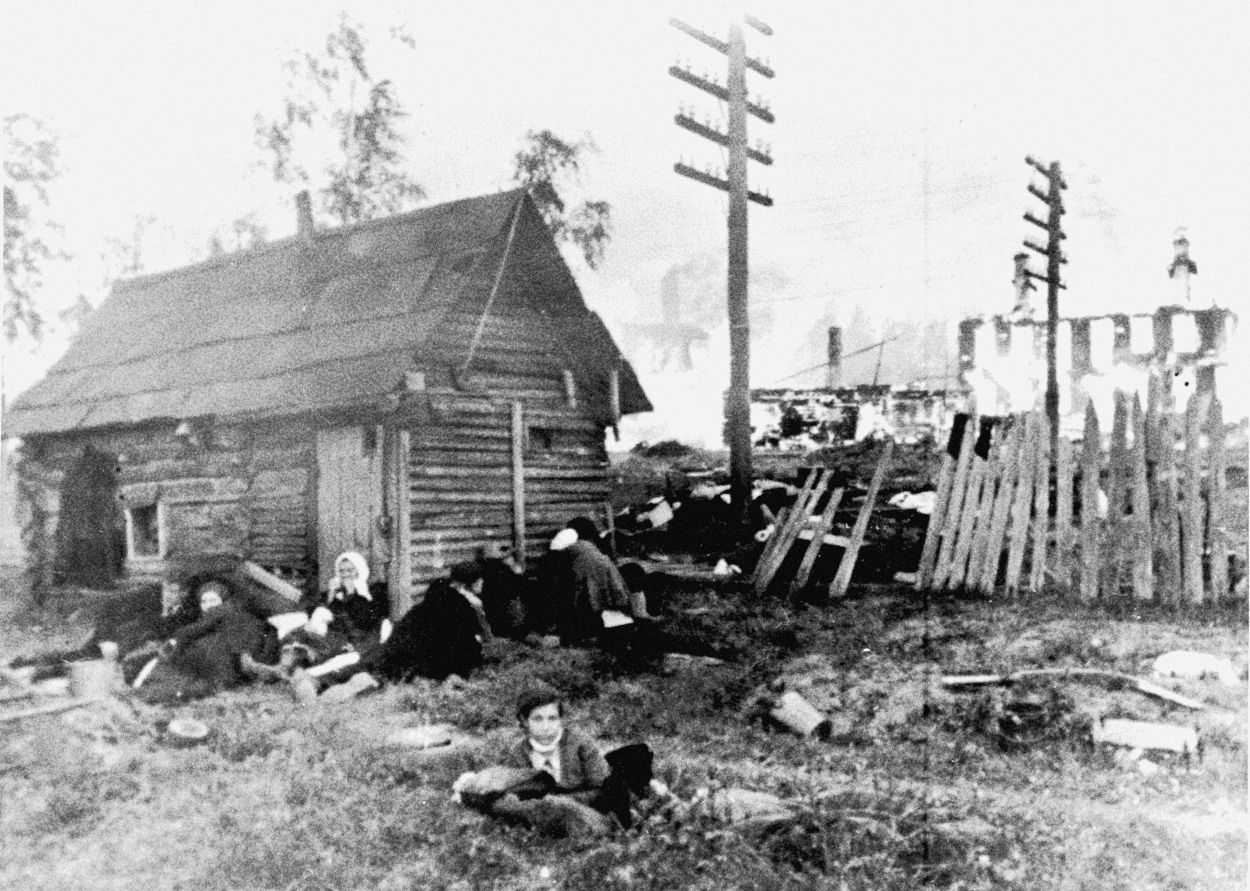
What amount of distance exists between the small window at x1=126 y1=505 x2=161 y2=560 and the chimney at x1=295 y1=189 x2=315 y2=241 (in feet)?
14.9

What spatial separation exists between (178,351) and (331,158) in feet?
28.9

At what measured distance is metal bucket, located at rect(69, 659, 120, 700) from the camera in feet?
27.4

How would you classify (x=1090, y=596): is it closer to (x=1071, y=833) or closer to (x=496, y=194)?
(x=1071, y=833)

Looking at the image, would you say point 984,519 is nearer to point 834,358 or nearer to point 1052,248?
point 1052,248

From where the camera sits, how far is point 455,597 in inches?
356

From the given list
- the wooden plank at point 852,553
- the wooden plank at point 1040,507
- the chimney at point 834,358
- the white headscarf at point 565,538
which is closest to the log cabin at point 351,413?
the white headscarf at point 565,538

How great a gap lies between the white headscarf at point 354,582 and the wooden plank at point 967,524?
6.34m

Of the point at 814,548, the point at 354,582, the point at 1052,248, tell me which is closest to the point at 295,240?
the point at 354,582

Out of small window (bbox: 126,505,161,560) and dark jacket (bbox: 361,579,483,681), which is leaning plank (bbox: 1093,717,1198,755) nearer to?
dark jacket (bbox: 361,579,483,681)

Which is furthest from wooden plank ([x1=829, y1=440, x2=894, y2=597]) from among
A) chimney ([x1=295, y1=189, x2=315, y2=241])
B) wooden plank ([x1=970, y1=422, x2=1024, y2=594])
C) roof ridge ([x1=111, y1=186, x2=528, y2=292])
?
chimney ([x1=295, y1=189, x2=315, y2=241])

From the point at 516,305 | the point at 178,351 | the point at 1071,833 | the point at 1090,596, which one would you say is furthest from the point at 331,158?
the point at 1071,833

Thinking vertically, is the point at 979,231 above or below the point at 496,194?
above

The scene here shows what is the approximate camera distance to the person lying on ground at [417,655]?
8.55 meters

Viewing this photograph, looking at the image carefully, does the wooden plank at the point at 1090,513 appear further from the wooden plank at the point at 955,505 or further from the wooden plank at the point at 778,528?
the wooden plank at the point at 778,528
